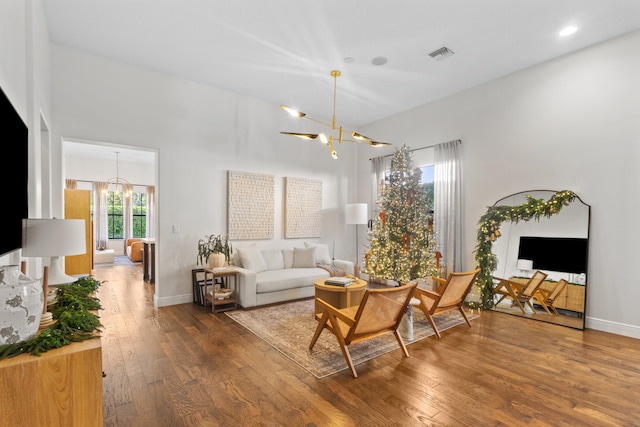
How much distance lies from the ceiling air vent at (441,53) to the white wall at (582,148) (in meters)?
1.32

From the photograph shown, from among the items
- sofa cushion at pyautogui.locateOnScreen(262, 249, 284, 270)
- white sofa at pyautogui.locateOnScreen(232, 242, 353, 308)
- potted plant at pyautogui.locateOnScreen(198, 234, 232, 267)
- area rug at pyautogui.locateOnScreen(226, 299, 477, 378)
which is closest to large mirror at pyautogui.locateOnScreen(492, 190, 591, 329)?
area rug at pyautogui.locateOnScreen(226, 299, 477, 378)

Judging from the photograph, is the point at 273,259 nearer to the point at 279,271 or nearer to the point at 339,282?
the point at 279,271

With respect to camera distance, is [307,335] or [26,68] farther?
[307,335]

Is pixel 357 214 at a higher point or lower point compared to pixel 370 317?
higher

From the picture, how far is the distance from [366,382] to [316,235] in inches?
168

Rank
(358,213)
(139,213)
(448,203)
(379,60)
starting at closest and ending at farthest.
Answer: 1. (379,60)
2. (448,203)
3. (358,213)
4. (139,213)

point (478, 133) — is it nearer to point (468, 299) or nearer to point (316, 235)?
point (468, 299)

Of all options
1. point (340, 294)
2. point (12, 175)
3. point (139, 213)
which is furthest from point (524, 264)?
point (139, 213)

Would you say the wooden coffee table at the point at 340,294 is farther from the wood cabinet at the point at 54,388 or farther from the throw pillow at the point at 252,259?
the wood cabinet at the point at 54,388

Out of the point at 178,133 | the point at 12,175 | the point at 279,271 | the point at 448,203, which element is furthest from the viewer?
the point at 448,203

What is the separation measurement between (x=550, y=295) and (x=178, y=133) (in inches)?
236

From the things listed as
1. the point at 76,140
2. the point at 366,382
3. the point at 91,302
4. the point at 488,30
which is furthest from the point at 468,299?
the point at 76,140

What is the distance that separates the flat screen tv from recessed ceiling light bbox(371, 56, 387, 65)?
3.93 m

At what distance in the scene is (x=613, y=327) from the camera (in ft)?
12.7
